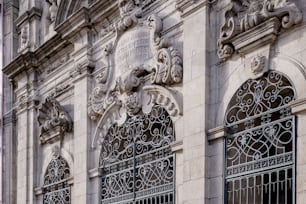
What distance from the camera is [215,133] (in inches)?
385

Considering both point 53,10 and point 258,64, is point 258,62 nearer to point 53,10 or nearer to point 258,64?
point 258,64

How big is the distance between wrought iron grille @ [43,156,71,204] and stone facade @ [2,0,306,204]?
43 mm

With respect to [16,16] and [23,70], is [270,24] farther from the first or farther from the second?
[16,16]

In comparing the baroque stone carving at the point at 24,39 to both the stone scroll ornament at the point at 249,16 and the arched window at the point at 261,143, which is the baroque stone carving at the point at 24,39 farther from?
the arched window at the point at 261,143

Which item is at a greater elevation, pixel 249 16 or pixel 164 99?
pixel 249 16

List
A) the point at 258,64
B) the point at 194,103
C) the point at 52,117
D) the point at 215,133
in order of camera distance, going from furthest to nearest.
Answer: the point at 52,117 < the point at 194,103 < the point at 215,133 < the point at 258,64

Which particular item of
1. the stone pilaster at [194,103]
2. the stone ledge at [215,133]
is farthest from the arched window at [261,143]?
the stone pilaster at [194,103]

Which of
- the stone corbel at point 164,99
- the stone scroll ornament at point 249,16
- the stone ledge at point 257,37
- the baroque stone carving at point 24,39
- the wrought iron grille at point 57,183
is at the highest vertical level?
the baroque stone carving at point 24,39

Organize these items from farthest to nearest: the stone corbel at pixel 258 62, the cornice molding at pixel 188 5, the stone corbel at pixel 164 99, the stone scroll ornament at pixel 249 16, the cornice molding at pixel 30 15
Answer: the cornice molding at pixel 30 15
the stone corbel at pixel 164 99
the cornice molding at pixel 188 5
the stone corbel at pixel 258 62
the stone scroll ornament at pixel 249 16

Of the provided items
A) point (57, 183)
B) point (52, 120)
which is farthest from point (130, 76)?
point (57, 183)

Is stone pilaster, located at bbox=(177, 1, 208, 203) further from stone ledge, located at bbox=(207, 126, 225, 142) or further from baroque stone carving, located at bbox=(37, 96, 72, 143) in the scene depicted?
baroque stone carving, located at bbox=(37, 96, 72, 143)

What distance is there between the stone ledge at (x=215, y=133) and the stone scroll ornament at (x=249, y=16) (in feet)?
3.60

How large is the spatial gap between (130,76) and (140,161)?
1.56m

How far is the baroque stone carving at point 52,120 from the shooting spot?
1371 cm
